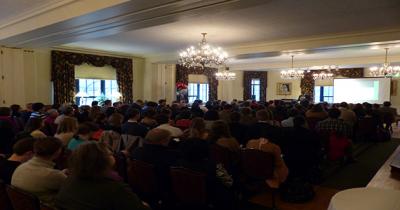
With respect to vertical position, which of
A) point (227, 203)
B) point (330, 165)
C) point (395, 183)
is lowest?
point (330, 165)

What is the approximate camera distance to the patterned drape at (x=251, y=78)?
17.0 meters

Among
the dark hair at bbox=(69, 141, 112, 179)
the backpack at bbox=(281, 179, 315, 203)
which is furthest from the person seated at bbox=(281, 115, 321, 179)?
the dark hair at bbox=(69, 141, 112, 179)

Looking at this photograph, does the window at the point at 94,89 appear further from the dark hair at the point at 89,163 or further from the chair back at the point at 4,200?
the dark hair at the point at 89,163

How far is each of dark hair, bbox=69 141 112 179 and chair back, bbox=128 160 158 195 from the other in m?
1.00

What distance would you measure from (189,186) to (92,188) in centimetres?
103

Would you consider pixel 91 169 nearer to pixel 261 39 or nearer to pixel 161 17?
pixel 161 17

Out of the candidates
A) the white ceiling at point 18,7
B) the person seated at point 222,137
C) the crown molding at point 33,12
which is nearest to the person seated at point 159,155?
the person seated at point 222,137

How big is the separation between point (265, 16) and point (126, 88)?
720 cm

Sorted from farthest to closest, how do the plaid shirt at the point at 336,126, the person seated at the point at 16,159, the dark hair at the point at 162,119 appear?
the plaid shirt at the point at 336,126
the dark hair at the point at 162,119
the person seated at the point at 16,159

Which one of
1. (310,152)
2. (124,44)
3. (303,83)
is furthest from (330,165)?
(303,83)

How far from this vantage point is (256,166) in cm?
346

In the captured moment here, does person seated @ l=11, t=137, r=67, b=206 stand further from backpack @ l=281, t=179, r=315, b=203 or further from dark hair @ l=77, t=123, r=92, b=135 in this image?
backpack @ l=281, t=179, r=315, b=203

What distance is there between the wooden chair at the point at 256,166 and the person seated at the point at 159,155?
0.91 m

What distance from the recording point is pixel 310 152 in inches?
160
